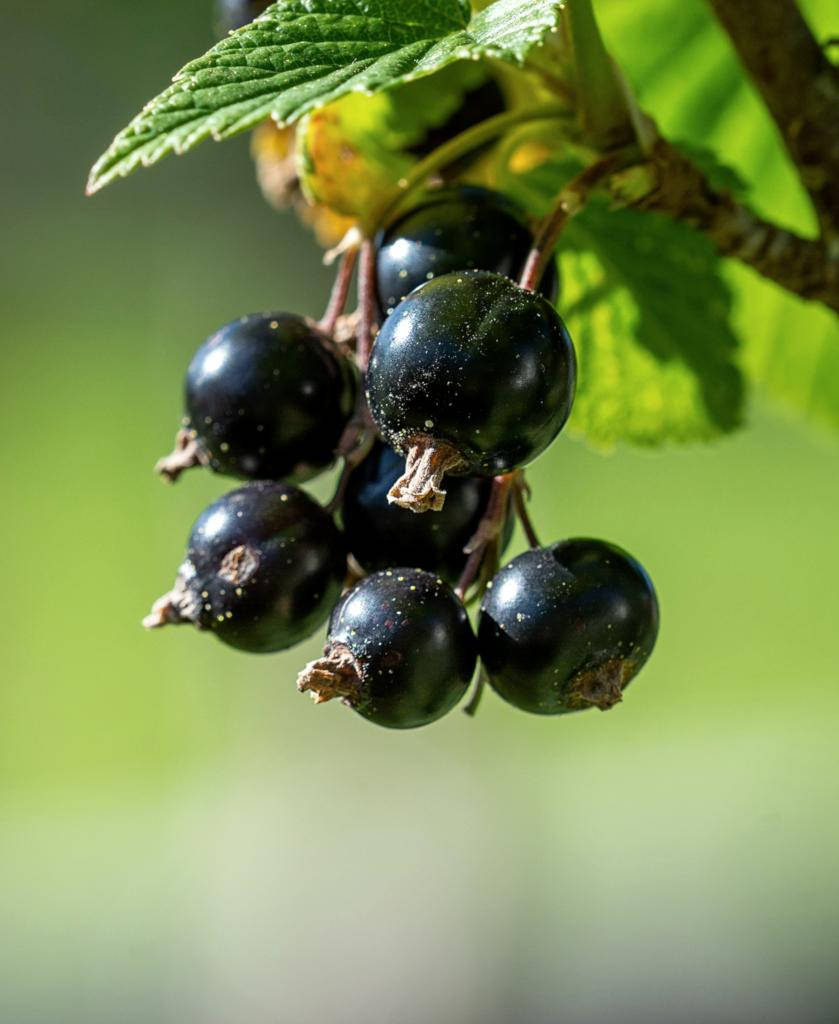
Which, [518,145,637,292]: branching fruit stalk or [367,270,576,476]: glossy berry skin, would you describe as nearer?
[367,270,576,476]: glossy berry skin

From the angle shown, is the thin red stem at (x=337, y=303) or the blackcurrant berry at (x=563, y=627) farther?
the thin red stem at (x=337, y=303)

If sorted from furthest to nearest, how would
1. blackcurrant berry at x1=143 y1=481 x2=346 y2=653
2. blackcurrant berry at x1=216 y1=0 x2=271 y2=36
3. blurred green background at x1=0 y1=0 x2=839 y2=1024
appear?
blurred green background at x1=0 y1=0 x2=839 y2=1024
blackcurrant berry at x1=216 y1=0 x2=271 y2=36
blackcurrant berry at x1=143 y1=481 x2=346 y2=653

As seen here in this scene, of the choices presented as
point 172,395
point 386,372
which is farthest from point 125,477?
point 386,372

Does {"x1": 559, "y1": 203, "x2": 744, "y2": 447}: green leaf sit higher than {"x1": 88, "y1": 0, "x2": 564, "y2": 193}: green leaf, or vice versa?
{"x1": 88, "y1": 0, "x2": 564, "y2": 193}: green leaf

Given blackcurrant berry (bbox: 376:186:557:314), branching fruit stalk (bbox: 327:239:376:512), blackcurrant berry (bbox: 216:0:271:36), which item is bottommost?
branching fruit stalk (bbox: 327:239:376:512)

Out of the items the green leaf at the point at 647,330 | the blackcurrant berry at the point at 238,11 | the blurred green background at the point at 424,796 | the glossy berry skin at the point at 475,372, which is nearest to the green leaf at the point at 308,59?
the glossy berry skin at the point at 475,372

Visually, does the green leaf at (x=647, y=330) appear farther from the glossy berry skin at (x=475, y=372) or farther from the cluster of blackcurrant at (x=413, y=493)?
the glossy berry skin at (x=475, y=372)

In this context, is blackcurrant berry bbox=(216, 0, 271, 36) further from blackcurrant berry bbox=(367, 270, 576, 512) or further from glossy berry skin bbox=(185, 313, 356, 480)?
blackcurrant berry bbox=(367, 270, 576, 512)

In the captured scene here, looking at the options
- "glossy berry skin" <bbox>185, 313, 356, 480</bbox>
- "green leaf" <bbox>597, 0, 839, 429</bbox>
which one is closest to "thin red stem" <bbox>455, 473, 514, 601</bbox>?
"glossy berry skin" <bbox>185, 313, 356, 480</bbox>
